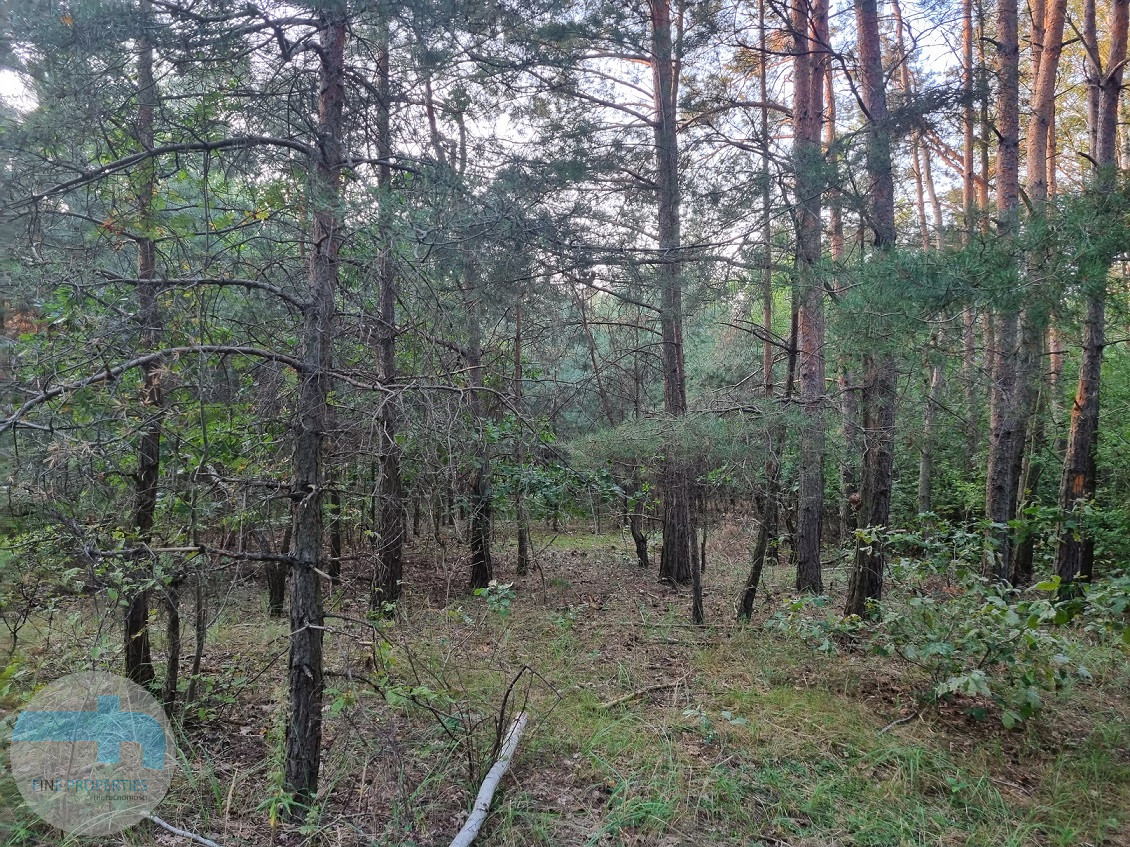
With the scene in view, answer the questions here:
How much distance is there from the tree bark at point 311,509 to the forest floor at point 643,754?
16cm

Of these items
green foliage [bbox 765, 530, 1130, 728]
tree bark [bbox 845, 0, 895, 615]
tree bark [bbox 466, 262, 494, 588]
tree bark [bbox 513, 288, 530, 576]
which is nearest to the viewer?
tree bark [bbox 466, 262, 494, 588]

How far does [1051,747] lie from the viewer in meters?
4.09

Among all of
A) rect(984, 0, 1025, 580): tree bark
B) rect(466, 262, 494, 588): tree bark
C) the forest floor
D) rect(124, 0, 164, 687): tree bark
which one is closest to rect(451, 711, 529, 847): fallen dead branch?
the forest floor

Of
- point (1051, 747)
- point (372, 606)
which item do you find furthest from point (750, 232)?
point (372, 606)

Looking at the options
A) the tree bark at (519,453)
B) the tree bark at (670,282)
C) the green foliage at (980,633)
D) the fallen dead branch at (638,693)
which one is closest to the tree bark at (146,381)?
the tree bark at (519,453)

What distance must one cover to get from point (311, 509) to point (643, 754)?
264 cm

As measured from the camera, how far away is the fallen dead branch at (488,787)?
123 inches

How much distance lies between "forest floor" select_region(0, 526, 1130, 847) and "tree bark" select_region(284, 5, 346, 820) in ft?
0.53

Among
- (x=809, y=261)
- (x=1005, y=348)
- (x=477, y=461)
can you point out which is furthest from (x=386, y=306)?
(x=1005, y=348)

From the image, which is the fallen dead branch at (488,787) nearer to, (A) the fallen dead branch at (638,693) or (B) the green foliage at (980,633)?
(A) the fallen dead branch at (638,693)

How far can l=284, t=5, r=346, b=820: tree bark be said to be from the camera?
323 centimetres

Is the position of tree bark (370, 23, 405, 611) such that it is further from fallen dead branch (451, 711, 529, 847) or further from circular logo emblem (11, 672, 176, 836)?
circular logo emblem (11, 672, 176, 836)

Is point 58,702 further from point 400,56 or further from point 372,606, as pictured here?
point 400,56

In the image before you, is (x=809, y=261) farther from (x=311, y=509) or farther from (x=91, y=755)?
(x=91, y=755)
